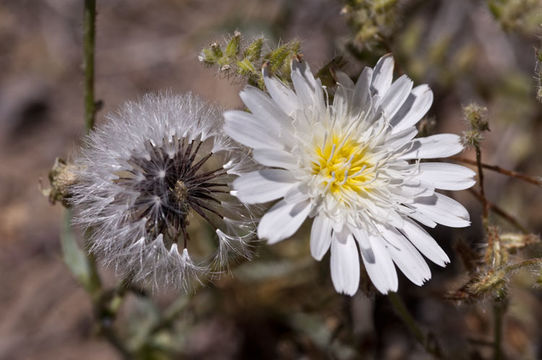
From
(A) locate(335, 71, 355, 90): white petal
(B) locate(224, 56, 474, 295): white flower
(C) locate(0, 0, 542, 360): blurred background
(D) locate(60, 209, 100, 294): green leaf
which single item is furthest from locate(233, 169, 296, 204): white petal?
(D) locate(60, 209, 100, 294): green leaf

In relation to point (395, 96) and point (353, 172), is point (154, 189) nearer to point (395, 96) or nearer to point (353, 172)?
point (353, 172)

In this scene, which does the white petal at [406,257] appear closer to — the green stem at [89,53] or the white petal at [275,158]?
the white petal at [275,158]

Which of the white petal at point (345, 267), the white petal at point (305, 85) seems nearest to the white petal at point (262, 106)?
the white petal at point (305, 85)

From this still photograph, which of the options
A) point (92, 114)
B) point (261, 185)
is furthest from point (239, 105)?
point (261, 185)

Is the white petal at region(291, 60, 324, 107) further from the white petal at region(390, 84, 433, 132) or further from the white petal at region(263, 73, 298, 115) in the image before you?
the white petal at region(390, 84, 433, 132)

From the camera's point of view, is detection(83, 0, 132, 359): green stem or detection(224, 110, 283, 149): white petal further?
detection(83, 0, 132, 359): green stem
